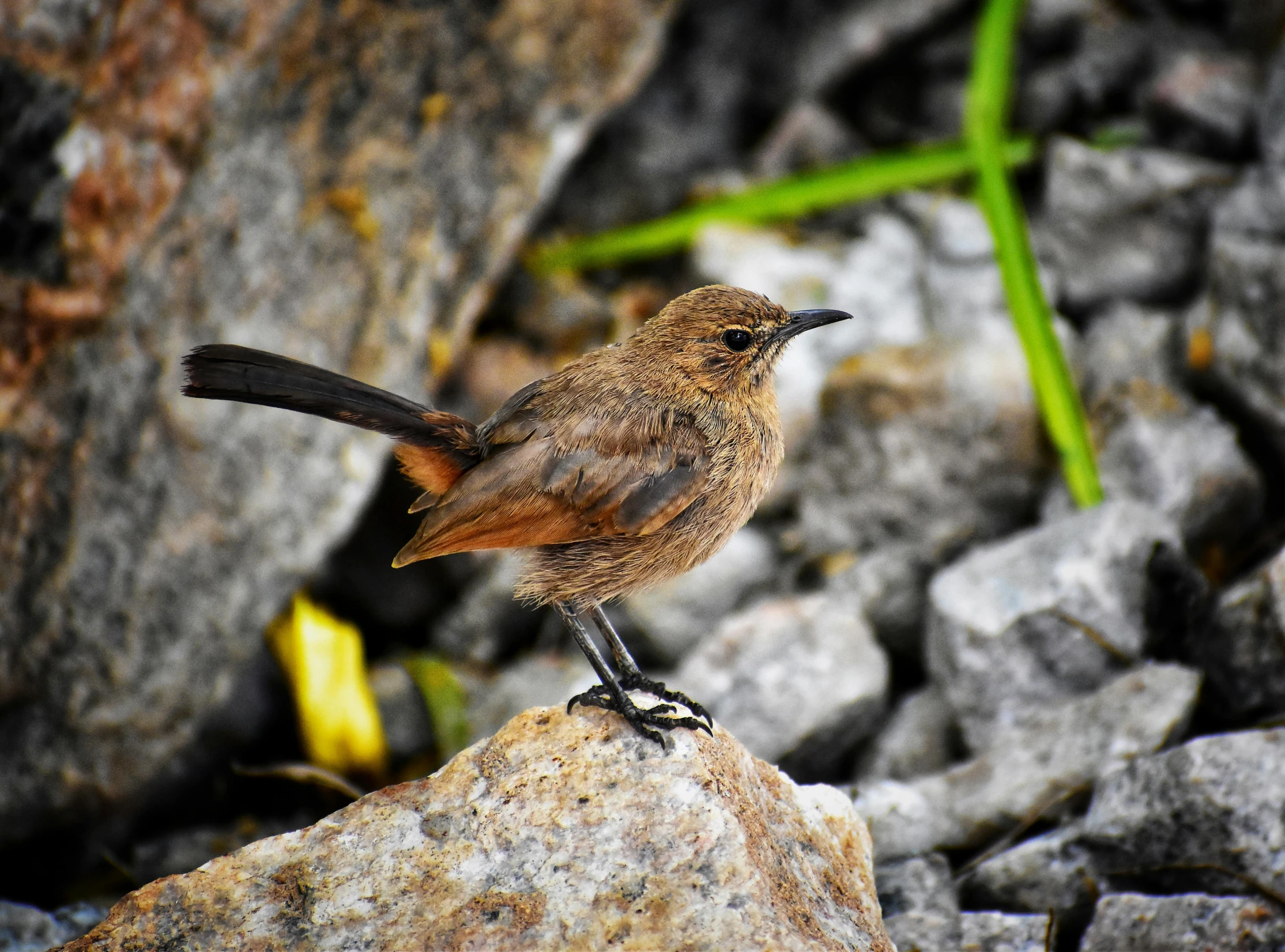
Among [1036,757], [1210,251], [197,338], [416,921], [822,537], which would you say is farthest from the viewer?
[822,537]

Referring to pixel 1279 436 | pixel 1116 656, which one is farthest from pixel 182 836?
pixel 1279 436

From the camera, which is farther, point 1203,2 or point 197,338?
point 1203,2

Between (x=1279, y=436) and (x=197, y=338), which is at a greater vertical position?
(x=197, y=338)

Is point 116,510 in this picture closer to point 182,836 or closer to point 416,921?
point 182,836

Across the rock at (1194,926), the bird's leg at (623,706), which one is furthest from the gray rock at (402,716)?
the rock at (1194,926)

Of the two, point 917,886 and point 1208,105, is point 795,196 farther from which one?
point 917,886

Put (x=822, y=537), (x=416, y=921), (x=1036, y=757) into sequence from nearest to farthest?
(x=416, y=921) < (x=1036, y=757) < (x=822, y=537)

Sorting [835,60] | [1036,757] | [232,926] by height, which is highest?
[835,60]
